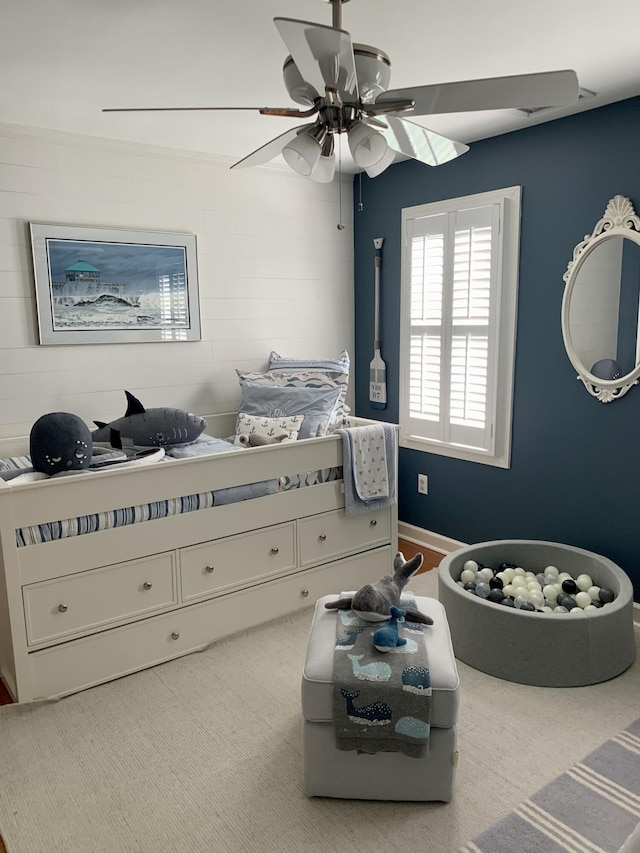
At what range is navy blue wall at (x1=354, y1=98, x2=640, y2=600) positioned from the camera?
280 cm

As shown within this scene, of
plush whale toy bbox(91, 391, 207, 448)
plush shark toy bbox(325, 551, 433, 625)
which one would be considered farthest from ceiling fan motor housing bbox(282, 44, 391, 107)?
plush whale toy bbox(91, 391, 207, 448)

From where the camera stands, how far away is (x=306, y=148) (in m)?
1.76

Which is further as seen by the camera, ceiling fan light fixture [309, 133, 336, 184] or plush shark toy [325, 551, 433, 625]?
plush shark toy [325, 551, 433, 625]

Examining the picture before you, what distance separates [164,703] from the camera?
7.61 feet

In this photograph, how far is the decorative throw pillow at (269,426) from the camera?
3.20 metres

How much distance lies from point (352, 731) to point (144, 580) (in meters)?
1.10

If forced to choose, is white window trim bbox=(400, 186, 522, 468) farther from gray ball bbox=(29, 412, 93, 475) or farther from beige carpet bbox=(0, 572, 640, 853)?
gray ball bbox=(29, 412, 93, 475)

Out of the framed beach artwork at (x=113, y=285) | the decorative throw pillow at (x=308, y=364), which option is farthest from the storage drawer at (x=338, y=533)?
the framed beach artwork at (x=113, y=285)

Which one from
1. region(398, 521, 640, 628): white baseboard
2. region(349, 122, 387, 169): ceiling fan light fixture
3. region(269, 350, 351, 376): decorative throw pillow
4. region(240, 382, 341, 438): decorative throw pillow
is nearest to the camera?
region(349, 122, 387, 169): ceiling fan light fixture

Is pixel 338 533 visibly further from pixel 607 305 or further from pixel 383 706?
pixel 607 305

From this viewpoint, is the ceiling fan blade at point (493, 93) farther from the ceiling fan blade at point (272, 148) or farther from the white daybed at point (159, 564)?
the white daybed at point (159, 564)

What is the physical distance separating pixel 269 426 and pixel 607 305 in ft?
5.55

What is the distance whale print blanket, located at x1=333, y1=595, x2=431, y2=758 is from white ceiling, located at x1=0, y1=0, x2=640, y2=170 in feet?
6.23

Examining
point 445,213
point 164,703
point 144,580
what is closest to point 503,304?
point 445,213
